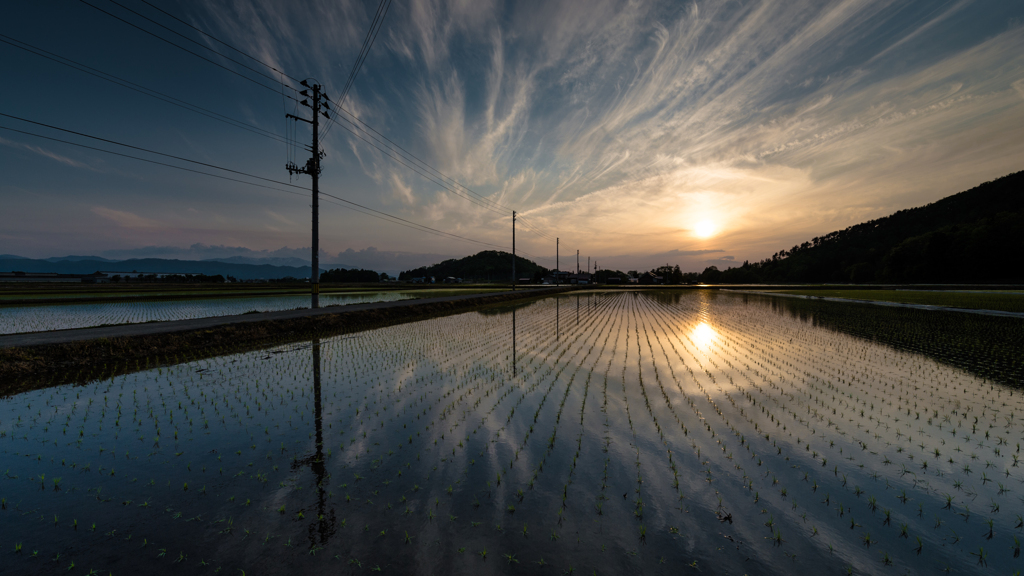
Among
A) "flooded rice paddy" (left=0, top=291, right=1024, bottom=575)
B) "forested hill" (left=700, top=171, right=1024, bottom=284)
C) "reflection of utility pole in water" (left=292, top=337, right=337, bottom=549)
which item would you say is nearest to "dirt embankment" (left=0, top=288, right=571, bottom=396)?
"flooded rice paddy" (left=0, top=291, right=1024, bottom=575)

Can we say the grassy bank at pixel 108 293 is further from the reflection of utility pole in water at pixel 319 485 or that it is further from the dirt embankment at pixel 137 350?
the reflection of utility pole in water at pixel 319 485

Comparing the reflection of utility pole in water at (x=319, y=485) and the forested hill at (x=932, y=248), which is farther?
the forested hill at (x=932, y=248)

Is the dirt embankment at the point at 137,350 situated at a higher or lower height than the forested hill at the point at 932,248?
lower

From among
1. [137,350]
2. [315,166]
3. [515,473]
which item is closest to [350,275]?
[315,166]

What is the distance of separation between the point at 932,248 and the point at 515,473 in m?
116

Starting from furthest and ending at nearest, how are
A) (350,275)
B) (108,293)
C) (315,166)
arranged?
(350,275) → (108,293) → (315,166)

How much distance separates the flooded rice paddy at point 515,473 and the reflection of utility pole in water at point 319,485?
43 mm

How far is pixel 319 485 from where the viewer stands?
5.05 metres

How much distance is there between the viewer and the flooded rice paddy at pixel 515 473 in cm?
381

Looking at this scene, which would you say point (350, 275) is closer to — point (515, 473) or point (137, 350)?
point (137, 350)

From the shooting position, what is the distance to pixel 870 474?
5.39 metres

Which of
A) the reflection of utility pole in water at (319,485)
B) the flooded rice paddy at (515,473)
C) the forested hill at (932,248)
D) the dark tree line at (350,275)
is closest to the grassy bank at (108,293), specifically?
the flooded rice paddy at (515,473)

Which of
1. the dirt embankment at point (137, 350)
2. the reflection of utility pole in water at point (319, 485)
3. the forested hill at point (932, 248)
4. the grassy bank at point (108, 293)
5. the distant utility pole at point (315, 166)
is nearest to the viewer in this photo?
the reflection of utility pole in water at point (319, 485)

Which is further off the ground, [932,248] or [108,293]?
[932,248]
